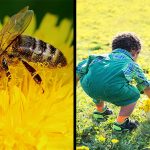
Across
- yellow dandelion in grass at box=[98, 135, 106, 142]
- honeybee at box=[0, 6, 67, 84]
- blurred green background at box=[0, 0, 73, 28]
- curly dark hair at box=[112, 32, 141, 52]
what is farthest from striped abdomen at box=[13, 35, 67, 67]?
yellow dandelion in grass at box=[98, 135, 106, 142]

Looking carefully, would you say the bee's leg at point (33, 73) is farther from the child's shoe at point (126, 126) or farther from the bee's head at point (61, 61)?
the child's shoe at point (126, 126)

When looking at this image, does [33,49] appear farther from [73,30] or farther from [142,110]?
[142,110]

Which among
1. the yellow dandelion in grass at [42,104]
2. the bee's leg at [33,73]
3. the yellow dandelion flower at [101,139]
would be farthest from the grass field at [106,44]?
the bee's leg at [33,73]

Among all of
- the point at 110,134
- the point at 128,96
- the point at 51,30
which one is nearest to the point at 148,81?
the point at 128,96

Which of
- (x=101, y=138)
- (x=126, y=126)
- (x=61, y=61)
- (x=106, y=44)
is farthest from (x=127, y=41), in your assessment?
(x=101, y=138)

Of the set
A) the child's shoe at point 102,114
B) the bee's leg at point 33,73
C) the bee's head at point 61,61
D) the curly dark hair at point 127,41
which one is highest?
the curly dark hair at point 127,41

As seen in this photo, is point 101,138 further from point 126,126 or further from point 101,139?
point 126,126

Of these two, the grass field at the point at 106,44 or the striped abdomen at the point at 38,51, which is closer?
the grass field at the point at 106,44
